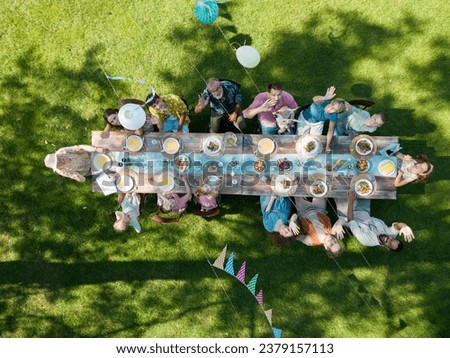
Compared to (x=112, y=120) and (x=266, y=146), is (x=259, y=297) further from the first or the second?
(x=112, y=120)

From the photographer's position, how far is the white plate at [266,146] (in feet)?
17.9

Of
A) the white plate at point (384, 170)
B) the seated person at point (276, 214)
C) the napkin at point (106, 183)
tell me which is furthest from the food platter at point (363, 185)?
the napkin at point (106, 183)

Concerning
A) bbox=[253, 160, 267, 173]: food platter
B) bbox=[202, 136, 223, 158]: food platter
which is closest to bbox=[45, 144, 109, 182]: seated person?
bbox=[202, 136, 223, 158]: food platter

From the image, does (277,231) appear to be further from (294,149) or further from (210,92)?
(210,92)

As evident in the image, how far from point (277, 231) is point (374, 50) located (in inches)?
137

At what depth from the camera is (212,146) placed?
549 cm

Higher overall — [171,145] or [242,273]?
[171,145]

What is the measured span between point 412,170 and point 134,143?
3.82 m

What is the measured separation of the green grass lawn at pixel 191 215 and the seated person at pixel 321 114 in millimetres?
838

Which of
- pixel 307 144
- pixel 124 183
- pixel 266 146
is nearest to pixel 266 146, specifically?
pixel 266 146

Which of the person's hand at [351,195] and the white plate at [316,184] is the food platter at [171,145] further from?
the person's hand at [351,195]

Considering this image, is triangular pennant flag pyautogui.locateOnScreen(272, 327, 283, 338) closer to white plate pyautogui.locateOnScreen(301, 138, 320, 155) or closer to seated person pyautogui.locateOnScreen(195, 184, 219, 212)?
seated person pyautogui.locateOnScreen(195, 184, 219, 212)

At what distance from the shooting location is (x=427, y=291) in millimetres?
6332

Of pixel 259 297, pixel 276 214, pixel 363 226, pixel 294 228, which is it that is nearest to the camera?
pixel 294 228
